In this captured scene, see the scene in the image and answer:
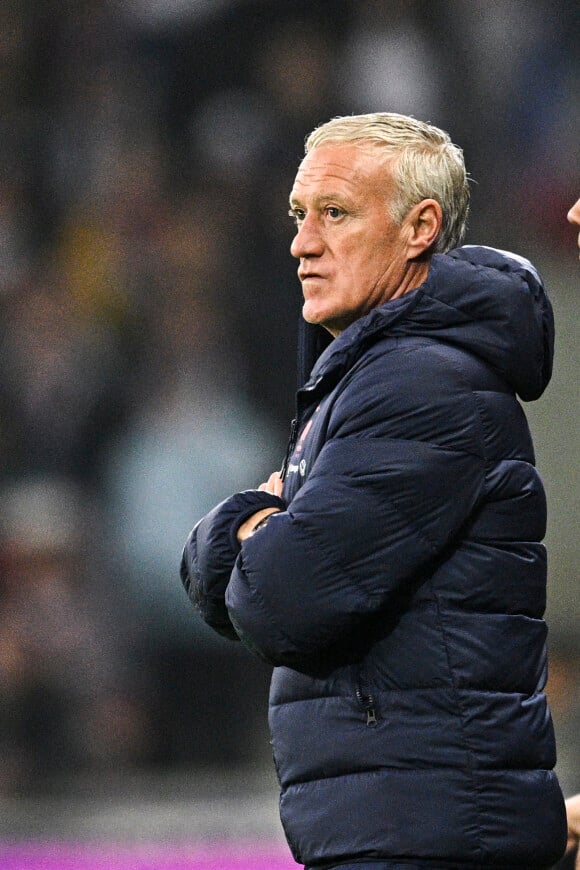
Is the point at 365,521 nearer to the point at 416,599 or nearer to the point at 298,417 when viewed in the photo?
the point at 416,599

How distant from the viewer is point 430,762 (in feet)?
6.35

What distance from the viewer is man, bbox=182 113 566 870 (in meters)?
1.93

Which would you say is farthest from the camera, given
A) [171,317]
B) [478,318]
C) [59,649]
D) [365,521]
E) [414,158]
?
[171,317]

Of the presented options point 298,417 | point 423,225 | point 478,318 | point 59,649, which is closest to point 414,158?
point 423,225

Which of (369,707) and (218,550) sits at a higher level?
(218,550)

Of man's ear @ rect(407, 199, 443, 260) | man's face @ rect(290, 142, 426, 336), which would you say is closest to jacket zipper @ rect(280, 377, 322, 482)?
man's face @ rect(290, 142, 426, 336)

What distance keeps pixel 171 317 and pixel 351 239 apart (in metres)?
3.41

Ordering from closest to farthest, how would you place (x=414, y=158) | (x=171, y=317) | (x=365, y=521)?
(x=365, y=521), (x=414, y=158), (x=171, y=317)

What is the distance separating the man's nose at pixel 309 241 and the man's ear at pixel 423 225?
0.43ft

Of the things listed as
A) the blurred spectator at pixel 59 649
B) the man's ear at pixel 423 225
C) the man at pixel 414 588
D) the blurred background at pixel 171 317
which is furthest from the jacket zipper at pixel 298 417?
the blurred spectator at pixel 59 649

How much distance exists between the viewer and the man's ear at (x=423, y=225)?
223 centimetres

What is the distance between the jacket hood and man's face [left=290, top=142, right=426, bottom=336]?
4.9 inches

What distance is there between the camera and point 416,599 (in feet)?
6.53

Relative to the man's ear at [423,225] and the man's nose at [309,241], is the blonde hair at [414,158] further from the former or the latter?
the man's nose at [309,241]
